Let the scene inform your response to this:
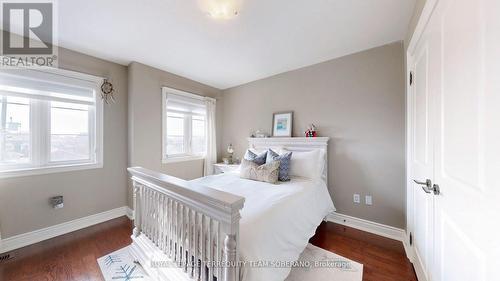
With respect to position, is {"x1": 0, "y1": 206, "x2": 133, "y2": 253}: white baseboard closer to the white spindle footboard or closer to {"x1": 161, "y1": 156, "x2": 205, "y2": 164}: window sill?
{"x1": 161, "y1": 156, "x2": 205, "y2": 164}: window sill

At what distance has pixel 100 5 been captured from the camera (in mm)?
1611

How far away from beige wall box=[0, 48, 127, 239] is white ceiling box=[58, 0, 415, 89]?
230 millimetres

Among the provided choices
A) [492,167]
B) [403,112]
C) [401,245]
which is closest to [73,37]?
[492,167]

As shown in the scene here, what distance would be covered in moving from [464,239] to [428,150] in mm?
712

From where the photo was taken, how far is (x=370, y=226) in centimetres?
238

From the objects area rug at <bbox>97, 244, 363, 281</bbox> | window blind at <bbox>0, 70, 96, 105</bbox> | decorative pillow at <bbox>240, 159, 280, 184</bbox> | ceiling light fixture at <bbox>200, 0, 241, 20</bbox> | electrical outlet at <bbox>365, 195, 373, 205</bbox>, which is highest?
ceiling light fixture at <bbox>200, 0, 241, 20</bbox>

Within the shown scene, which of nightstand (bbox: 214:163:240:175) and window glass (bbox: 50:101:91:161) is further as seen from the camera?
nightstand (bbox: 214:163:240:175)

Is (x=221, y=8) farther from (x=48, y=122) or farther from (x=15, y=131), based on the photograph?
(x=15, y=131)

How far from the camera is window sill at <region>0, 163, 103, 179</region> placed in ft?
6.66

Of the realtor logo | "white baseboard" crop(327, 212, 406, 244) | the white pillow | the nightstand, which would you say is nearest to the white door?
"white baseboard" crop(327, 212, 406, 244)

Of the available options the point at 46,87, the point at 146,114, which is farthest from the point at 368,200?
the point at 46,87

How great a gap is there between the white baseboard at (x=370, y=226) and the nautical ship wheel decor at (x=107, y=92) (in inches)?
149

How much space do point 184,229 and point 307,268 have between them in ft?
4.07

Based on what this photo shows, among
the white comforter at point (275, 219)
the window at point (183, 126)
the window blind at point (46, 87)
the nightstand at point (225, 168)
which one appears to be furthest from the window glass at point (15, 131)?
the nightstand at point (225, 168)
